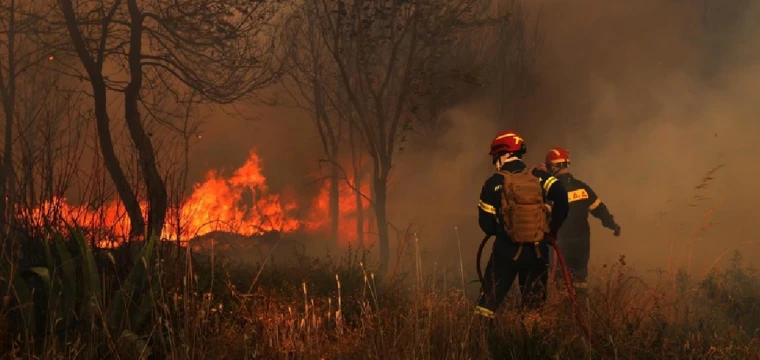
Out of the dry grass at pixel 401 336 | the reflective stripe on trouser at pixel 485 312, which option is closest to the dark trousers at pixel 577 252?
the dry grass at pixel 401 336

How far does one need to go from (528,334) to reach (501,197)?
143 centimetres

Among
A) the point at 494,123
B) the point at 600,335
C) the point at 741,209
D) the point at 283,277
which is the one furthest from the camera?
the point at 494,123

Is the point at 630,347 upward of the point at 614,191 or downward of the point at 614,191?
downward

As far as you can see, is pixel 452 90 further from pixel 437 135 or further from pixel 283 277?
pixel 437 135

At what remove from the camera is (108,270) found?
202 inches

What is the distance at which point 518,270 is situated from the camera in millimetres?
5875

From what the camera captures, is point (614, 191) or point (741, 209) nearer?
point (741, 209)

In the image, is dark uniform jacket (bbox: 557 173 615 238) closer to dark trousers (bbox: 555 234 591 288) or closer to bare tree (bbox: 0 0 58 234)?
dark trousers (bbox: 555 234 591 288)

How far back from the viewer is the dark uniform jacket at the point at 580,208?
816cm

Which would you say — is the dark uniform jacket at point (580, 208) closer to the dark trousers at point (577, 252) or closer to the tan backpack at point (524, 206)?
the dark trousers at point (577, 252)

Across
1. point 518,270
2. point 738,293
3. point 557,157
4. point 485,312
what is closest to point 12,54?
point 557,157

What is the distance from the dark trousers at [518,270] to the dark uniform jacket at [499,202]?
0.12 feet

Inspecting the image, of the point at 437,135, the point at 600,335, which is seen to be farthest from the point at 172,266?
the point at 437,135

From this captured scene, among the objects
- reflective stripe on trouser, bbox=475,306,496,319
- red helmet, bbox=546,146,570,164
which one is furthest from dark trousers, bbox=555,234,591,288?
reflective stripe on trouser, bbox=475,306,496,319
